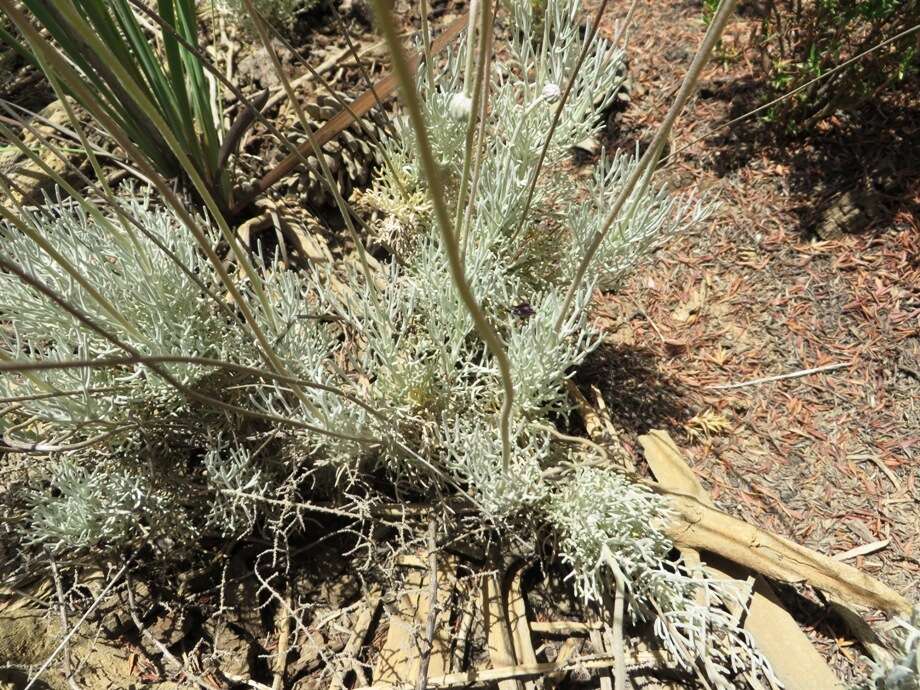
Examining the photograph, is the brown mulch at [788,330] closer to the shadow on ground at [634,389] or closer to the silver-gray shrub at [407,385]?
the shadow on ground at [634,389]

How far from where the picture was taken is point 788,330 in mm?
1930

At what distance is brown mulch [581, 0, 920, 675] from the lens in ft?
5.44

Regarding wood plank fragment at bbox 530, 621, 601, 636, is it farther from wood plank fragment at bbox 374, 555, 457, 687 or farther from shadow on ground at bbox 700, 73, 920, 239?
shadow on ground at bbox 700, 73, 920, 239

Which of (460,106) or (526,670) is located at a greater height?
(460,106)

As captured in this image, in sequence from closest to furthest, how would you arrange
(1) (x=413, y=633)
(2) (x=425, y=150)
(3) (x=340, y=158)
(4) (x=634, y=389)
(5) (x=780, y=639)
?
(2) (x=425, y=150)
(1) (x=413, y=633)
(5) (x=780, y=639)
(4) (x=634, y=389)
(3) (x=340, y=158)

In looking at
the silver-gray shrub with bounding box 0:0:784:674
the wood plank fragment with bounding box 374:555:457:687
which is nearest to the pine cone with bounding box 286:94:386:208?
the silver-gray shrub with bounding box 0:0:784:674

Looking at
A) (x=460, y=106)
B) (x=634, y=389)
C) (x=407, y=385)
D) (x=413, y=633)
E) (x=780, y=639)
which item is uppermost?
(x=460, y=106)

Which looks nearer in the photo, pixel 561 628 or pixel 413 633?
pixel 413 633

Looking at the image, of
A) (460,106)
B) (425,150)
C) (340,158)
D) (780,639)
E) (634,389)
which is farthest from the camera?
(340,158)

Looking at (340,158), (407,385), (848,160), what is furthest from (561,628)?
(848,160)

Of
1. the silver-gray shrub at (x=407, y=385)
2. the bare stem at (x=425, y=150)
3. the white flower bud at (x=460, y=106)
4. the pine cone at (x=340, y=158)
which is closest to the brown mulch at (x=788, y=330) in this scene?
the silver-gray shrub at (x=407, y=385)

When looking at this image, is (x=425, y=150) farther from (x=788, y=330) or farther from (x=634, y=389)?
(x=788, y=330)

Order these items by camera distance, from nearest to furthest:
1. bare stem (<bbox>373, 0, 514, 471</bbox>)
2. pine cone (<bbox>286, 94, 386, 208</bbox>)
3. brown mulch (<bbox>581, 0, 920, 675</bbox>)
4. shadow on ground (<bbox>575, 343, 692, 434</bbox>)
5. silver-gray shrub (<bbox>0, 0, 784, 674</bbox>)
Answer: bare stem (<bbox>373, 0, 514, 471</bbox>)
silver-gray shrub (<bbox>0, 0, 784, 674</bbox>)
brown mulch (<bbox>581, 0, 920, 675</bbox>)
shadow on ground (<bbox>575, 343, 692, 434</bbox>)
pine cone (<bbox>286, 94, 386, 208</bbox>)

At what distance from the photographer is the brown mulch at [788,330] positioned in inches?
65.3
